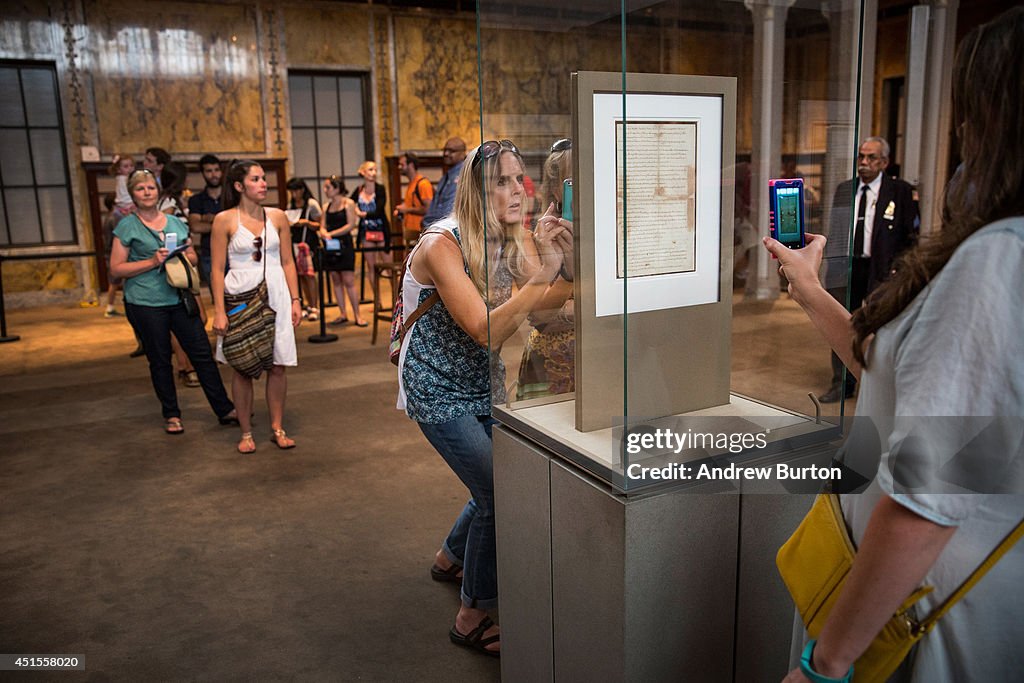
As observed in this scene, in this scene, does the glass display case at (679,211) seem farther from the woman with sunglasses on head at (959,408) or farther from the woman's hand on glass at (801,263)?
the woman with sunglasses on head at (959,408)

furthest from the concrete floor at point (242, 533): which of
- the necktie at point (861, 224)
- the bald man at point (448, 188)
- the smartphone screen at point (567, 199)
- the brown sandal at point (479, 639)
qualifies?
the necktie at point (861, 224)

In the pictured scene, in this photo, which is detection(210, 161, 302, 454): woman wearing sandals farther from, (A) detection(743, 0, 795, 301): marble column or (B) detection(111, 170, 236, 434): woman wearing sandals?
(A) detection(743, 0, 795, 301): marble column

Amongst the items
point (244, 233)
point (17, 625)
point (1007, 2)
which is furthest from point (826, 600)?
point (1007, 2)

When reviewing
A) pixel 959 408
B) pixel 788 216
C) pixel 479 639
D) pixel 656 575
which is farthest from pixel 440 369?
pixel 959 408

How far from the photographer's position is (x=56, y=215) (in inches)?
394

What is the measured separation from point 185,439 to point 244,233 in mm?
1293

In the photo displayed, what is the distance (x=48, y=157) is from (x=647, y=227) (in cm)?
1048

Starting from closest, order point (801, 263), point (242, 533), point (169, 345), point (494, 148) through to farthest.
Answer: point (801, 263)
point (494, 148)
point (242, 533)
point (169, 345)

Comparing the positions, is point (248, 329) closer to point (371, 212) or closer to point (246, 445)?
point (246, 445)

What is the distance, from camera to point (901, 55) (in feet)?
37.5

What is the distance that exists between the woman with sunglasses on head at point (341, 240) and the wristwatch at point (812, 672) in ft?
22.4

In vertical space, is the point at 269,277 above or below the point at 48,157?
below

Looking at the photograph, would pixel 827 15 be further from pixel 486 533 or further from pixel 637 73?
pixel 486 533

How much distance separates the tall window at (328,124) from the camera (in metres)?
11.2
